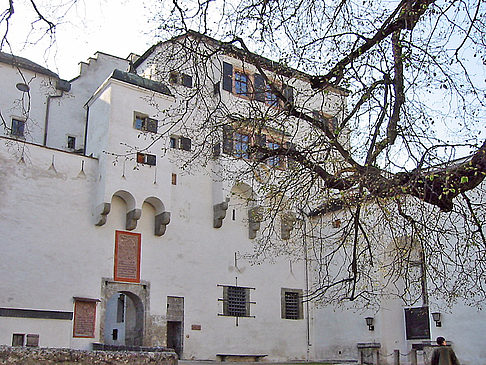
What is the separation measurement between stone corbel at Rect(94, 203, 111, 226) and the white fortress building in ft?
0.15

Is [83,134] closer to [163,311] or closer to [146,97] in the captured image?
[146,97]

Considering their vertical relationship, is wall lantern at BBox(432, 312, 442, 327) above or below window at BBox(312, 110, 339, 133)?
below

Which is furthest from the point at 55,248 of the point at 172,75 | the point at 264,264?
the point at 172,75

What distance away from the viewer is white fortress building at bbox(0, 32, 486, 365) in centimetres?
1731

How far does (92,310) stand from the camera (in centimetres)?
1806

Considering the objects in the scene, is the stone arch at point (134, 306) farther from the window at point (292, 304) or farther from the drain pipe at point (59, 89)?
the drain pipe at point (59, 89)

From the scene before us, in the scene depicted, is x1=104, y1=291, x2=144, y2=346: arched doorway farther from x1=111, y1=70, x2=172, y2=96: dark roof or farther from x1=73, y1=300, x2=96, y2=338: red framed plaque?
x1=111, y1=70, x2=172, y2=96: dark roof

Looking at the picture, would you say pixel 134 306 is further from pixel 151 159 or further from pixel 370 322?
pixel 370 322

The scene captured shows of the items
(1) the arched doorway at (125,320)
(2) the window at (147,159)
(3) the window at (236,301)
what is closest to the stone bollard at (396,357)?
(3) the window at (236,301)

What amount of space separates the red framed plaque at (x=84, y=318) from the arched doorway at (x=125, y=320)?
118cm

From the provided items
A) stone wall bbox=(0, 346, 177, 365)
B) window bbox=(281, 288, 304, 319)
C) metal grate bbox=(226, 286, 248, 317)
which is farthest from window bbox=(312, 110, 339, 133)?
window bbox=(281, 288, 304, 319)

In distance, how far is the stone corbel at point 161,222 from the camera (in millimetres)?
19766

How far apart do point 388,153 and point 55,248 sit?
1276 centimetres

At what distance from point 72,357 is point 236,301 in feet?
Answer: 58.3
